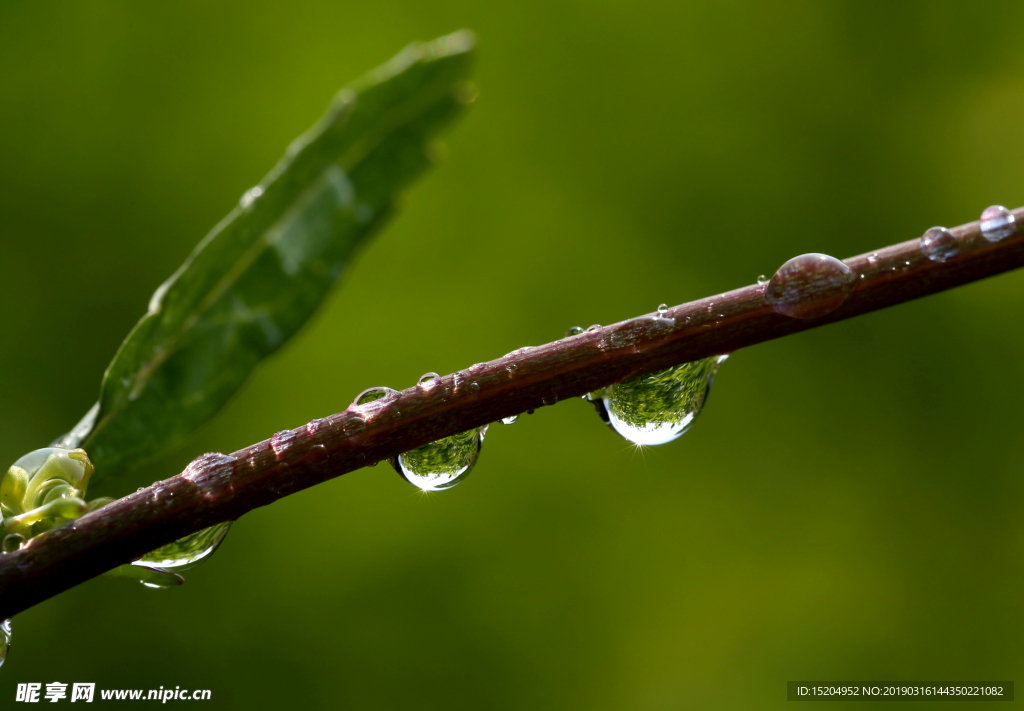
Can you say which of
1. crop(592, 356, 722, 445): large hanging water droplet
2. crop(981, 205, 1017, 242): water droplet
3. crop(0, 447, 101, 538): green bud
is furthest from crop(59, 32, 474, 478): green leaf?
crop(981, 205, 1017, 242): water droplet

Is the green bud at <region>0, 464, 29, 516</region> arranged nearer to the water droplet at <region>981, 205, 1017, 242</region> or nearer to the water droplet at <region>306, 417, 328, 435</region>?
the water droplet at <region>306, 417, 328, 435</region>

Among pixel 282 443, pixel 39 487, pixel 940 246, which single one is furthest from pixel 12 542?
pixel 940 246

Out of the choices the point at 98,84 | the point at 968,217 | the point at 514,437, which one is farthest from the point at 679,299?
the point at 98,84

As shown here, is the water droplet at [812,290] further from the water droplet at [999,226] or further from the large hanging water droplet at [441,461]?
the large hanging water droplet at [441,461]

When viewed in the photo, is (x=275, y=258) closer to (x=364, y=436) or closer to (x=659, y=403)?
(x=364, y=436)

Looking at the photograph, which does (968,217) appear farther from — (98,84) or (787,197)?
(98,84)

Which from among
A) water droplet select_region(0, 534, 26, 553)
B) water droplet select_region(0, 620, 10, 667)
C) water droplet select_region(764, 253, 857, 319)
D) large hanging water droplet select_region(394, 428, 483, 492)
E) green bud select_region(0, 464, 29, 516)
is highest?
water droplet select_region(764, 253, 857, 319)

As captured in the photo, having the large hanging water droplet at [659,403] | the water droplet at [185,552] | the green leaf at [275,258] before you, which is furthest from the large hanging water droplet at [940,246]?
the water droplet at [185,552]
